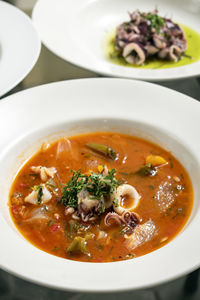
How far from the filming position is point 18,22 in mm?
3105

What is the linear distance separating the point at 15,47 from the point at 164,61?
1142 mm

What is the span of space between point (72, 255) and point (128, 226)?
30cm

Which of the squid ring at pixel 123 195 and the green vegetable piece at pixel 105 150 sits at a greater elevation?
the squid ring at pixel 123 195

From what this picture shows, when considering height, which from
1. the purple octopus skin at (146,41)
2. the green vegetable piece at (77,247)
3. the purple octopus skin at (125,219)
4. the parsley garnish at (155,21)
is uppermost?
the parsley garnish at (155,21)

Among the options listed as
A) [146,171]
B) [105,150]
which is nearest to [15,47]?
[105,150]

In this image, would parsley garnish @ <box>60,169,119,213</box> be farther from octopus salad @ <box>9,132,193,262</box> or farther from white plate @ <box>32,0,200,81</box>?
white plate @ <box>32,0,200,81</box>

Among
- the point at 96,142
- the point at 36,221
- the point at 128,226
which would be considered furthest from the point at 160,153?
the point at 36,221

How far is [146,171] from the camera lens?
229 centimetres

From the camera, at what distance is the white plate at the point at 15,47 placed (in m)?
2.60

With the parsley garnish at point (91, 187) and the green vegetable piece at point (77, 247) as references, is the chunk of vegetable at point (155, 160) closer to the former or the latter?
the parsley garnish at point (91, 187)

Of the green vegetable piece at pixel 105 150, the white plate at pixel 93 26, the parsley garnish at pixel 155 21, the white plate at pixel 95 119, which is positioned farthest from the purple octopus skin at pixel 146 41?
the green vegetable piece at pixel 105 150

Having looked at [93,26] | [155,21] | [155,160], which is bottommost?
[93,26]

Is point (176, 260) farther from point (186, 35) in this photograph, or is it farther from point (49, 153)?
point (186, 35)

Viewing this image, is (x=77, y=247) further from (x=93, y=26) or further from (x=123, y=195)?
(x=93, y=26)
